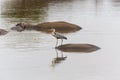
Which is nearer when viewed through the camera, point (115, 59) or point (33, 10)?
point (115, 59)

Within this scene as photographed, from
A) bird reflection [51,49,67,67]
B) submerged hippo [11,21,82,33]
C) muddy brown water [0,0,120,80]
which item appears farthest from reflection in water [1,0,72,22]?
bird reflection [51,49,67,67]

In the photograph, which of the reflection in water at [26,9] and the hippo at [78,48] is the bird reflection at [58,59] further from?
the reflection in water at [26,9]

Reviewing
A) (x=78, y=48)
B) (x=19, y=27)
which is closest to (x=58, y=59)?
(x=78, y=48)

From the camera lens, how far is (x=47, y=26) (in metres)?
17.5

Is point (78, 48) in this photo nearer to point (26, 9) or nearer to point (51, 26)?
point (51, 26)

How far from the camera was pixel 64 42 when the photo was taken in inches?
595

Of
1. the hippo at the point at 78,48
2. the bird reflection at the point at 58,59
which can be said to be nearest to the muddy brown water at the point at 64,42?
the bird reflection at the point at 58,59

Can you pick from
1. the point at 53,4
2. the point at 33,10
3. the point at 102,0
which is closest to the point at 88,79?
the point at 33,10

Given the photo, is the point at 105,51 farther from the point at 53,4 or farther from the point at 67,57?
the point at 53,4

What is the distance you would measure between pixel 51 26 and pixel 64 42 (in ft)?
8.05

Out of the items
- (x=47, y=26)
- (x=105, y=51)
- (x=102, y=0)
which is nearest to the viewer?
(x=105, y=51)

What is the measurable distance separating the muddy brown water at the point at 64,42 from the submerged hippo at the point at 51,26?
30 centimetres

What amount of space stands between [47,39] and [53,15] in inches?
179

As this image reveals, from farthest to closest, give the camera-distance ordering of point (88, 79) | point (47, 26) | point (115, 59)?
1. point (47, 26)
2. point (115, 59)
3. point (88, 79)
